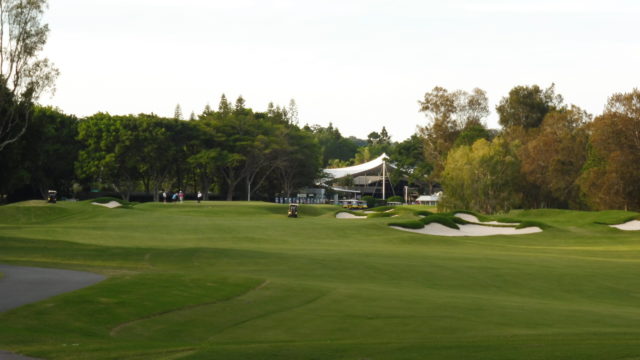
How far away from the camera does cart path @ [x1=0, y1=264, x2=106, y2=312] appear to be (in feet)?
60.0

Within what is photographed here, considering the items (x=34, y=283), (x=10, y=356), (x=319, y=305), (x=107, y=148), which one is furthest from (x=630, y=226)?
(x=107, y=148)

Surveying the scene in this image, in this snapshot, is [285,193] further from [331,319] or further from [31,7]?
[331,319]

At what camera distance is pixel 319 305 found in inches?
786

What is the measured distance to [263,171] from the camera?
138 metres

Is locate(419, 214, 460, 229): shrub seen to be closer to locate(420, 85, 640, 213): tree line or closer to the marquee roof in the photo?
locate(420, 85, 640, 213): tree line

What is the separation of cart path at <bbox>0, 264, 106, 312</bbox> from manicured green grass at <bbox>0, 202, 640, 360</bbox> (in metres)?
0.73

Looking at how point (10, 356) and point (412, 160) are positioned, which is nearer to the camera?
point (10, 356)

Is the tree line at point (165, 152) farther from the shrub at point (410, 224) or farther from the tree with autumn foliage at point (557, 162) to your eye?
the shrub at point (410, 224)

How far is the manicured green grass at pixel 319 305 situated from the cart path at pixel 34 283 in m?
0.73

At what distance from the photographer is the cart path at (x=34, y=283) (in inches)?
720

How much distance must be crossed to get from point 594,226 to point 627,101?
2507cm

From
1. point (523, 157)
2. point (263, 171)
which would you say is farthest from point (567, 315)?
point (263, 171)

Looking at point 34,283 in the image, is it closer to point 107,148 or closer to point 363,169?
point 107,148

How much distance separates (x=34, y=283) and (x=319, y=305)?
8.24m
